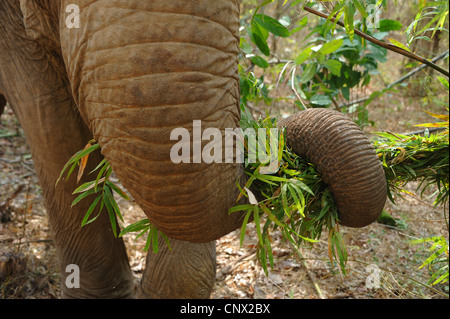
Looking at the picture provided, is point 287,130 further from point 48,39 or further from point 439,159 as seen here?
point 48,39

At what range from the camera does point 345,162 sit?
1.51m

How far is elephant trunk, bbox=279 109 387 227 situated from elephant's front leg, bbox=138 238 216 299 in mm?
1137

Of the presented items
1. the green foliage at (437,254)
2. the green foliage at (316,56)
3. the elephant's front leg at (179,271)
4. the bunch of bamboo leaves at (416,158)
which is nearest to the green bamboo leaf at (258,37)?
the green foliage at (316,56)

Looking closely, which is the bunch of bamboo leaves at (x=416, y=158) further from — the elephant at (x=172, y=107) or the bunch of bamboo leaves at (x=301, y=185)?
the elephant at (x=172, y=107)

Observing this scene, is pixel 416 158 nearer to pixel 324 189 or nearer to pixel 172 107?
pixel 324 189

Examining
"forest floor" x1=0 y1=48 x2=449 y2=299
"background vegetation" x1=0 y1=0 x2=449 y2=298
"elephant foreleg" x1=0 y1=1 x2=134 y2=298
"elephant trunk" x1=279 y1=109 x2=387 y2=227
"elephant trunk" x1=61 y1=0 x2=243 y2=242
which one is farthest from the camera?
"forest floor" x1=0 y1=48 x2=449 y2=299

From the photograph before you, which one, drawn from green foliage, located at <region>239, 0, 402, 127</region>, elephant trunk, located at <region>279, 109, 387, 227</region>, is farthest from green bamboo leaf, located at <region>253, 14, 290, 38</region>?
elephant trunk, located at <region>279, 109, 387, 227</region>

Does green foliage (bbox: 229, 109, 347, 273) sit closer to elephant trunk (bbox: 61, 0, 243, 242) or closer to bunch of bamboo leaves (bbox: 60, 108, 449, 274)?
bunch of bamboo leaves (bbox: 60, 108, 449, 274)

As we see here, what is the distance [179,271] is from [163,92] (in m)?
1.52

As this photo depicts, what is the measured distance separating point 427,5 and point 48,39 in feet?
5.36

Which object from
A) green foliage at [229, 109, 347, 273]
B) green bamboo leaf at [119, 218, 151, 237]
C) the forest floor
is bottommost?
the forest floor

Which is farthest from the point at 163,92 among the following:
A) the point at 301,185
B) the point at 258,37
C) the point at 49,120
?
the point at 258,37

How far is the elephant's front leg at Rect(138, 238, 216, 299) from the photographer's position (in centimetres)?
252

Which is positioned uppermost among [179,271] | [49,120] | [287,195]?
[49,120]
